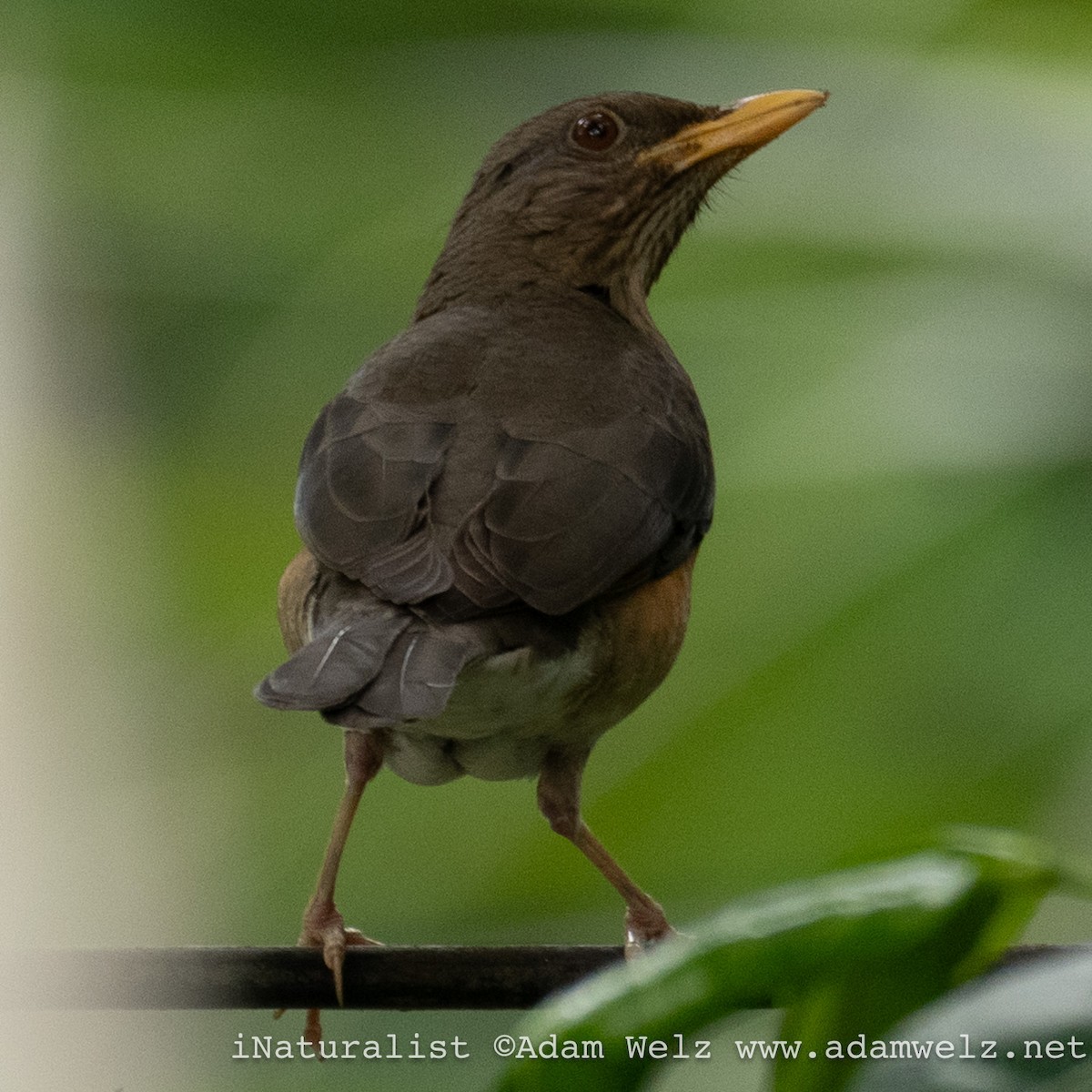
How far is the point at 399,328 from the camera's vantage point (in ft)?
22.3

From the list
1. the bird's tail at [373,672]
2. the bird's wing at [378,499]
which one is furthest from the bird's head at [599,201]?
the bird's tail at [373,672]

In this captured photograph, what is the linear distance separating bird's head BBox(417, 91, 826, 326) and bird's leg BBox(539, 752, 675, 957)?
1.24 m

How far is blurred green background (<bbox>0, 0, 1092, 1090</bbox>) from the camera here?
5195mm

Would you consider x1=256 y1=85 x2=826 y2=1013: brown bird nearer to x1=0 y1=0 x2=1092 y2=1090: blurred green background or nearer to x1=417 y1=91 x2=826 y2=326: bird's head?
x1=417 y1=91 x2=826 y2=326: bird's head

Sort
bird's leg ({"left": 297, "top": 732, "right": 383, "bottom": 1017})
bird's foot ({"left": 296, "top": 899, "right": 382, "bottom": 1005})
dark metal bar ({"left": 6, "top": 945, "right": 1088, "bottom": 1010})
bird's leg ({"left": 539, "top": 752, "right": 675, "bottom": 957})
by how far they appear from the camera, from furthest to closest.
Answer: bird's leg ({"left": 539, "top": 752, "right": 675, "bottom": 957}) < bird's leg ({"left": 297, "top": 732, "right": 383, "bottom": 1017}) < bird's foot ({"left": 296, "top": 899, "right": 382, "bottom": 1005}) < dark metal bar ({"left": 6, "top": 945, "right": 1088, "bottom": 1010})

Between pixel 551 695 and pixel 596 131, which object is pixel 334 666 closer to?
pixel 551 695

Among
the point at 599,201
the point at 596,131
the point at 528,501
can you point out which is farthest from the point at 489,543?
the point at 596,131

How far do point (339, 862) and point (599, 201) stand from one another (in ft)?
5.97

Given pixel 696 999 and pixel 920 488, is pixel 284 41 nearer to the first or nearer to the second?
pixel 920 488

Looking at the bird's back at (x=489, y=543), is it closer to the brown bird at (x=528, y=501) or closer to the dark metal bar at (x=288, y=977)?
the brown bird at (x=528, y=501)

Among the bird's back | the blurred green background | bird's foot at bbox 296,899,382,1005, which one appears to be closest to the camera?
the bird's back

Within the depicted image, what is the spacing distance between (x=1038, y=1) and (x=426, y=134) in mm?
2441

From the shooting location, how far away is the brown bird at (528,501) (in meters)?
3.09

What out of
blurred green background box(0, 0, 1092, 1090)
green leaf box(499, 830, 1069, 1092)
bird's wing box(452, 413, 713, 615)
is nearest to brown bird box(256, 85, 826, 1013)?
bird's wing box(452, 413, 713, 615)
